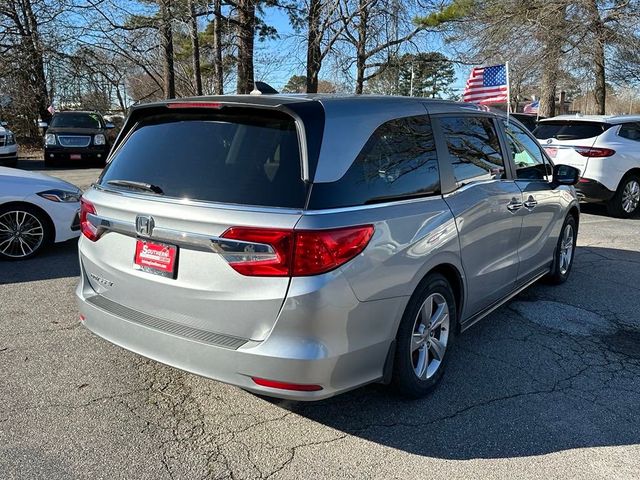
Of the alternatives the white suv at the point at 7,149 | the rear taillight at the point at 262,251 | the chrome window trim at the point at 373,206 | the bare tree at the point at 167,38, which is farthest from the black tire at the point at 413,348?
the white suv at the point at 7,149

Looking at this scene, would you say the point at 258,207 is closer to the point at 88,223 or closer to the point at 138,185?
the point at 138,185

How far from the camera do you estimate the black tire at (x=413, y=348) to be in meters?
2.99

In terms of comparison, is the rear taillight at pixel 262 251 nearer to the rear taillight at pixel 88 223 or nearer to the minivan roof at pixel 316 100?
the minivan roof at pixel 316 100

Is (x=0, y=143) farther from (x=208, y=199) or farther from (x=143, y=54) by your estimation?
(x=208, y=199)

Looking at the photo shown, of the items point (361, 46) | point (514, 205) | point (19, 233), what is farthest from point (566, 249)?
point (361, 46)

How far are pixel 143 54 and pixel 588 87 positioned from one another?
17643mm

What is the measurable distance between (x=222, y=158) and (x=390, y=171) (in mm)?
895

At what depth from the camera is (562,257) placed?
5535 millimetres

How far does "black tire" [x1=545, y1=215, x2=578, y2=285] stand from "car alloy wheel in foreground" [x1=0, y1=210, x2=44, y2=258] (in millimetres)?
5476

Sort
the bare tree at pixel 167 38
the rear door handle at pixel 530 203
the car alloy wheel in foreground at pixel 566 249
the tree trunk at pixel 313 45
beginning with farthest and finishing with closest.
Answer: the tree trunk at pixel 313 45 < the bare tree at pixel 167 38 < the car alloy wheel in foreground at pixel 566 249 < the rear door handle at pixel 530 203

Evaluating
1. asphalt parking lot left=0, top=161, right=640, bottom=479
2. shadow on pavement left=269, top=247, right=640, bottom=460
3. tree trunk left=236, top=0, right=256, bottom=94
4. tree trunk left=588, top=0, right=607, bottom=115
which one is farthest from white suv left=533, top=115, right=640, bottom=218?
tree trunk left=588, top=0, right=607, bottom=115

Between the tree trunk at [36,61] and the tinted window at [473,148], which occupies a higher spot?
the tree trunk at [36,61]

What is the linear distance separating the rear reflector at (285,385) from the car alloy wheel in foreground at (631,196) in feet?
28.7

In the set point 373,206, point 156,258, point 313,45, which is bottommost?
point 156,258
